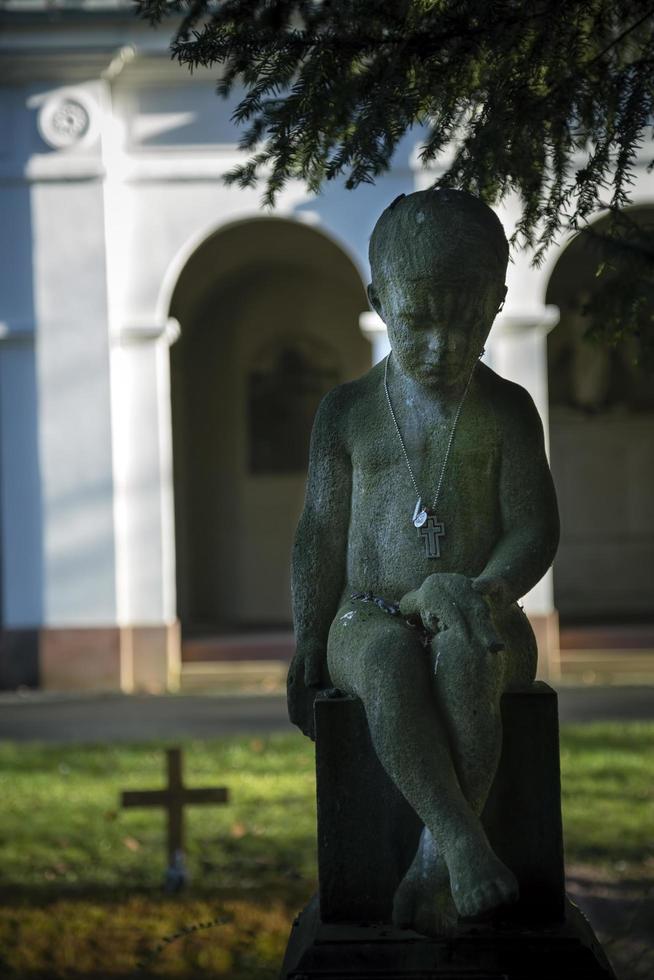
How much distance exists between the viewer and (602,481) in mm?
15484

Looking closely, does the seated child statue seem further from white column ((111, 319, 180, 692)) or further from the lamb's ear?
white column ((111, 319, 180, 692))

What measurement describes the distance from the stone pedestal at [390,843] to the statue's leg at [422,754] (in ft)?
0.56

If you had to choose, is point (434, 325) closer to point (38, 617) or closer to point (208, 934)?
point (208, 934)

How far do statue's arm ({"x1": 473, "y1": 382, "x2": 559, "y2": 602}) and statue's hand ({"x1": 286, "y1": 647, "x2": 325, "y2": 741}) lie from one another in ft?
1.68

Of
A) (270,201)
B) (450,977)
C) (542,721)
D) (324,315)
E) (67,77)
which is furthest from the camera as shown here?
(324,315)

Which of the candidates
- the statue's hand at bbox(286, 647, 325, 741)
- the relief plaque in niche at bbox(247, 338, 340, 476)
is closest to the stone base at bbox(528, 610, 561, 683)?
the relief plaque in niche at bbox(247, 338, 340, 476)

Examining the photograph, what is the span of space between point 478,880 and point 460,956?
235 mm

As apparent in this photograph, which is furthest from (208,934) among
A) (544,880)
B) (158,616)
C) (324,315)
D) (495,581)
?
(324,315)

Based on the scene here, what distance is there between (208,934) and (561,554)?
10707 millimetres

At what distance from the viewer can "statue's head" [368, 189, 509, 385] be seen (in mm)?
3105

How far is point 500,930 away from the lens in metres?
3.04

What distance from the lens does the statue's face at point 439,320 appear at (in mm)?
3121

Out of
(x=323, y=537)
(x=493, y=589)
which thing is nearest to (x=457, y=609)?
(x=493, y=589)

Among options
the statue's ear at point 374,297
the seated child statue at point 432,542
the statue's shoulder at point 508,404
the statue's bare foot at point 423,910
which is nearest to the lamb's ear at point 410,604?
the seated child statue at point 432,542
